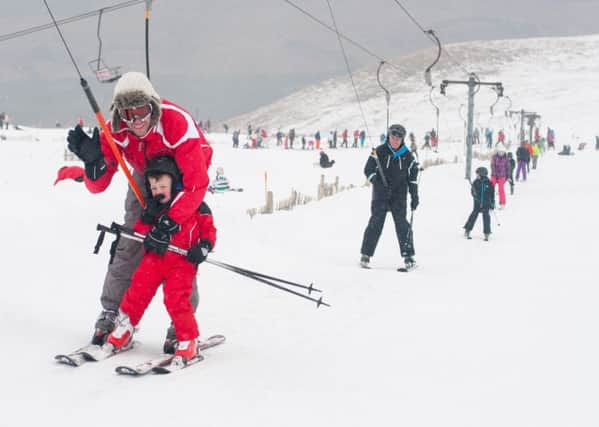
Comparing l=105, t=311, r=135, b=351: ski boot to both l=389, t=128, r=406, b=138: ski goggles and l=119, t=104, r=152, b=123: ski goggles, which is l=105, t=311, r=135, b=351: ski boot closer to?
l=119, t=104, r=152, b=123: ski goggles

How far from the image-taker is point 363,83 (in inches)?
4532

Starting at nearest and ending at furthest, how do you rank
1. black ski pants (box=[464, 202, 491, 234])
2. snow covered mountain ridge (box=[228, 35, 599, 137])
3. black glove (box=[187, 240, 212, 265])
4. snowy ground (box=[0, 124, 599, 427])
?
1. snowy ground (box=[0, 124, 599, 427])
2. black glove (box=[187, 240, 212, 265])
3. black ski pants (box=[464, 202, 491, 234])
4. snow covered mountain ridge (box=[228, 35, 599, 137])

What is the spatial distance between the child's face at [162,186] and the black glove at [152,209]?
0.08 ft

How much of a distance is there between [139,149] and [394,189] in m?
4.71

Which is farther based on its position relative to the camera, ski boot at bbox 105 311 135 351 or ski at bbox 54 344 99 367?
ski boot at bbox 105 311 135 351

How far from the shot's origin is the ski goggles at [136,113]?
4.33 meters

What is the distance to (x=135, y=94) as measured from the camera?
4.29 metres

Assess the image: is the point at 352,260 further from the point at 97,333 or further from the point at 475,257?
the point at 97,333

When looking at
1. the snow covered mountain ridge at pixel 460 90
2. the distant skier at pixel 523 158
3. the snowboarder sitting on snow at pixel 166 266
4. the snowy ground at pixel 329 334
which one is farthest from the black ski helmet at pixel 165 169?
the snow covered mountain ridge at pixel 460 90

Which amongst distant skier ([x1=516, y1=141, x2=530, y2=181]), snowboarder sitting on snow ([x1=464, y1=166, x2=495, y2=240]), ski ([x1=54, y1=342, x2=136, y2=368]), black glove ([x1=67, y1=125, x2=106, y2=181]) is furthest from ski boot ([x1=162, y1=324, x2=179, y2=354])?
distant skier ([x1=516, y1=141, x2=530, y2=181])

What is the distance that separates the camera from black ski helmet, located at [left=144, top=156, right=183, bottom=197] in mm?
4430

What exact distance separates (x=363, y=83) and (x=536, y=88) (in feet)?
102

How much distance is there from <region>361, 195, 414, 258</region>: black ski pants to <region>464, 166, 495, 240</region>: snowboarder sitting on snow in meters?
3.52

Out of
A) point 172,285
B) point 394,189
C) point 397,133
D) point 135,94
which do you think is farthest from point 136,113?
point 394,189
